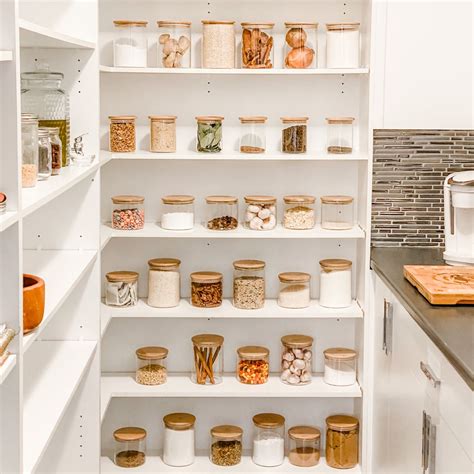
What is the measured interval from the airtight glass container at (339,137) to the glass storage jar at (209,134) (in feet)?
1.29

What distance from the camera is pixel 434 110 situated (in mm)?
3402

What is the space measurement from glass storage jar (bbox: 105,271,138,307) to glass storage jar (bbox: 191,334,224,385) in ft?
0.95

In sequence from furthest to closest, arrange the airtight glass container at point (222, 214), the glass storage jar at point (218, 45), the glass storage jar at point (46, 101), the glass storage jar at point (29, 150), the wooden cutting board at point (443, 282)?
the airtight glass container at point (222, 214) < the glass storage jar at point (218, 45) < the glass storage jar at point (46, 101) < the wooden cutting board at point (443, 282) < the glass storage jar at point (29, 150)

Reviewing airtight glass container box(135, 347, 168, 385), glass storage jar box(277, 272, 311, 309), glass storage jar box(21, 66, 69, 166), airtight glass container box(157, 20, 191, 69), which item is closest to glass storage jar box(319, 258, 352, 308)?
glass storage jar box(277, 272, 311, 309)

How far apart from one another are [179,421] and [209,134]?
1.06 metres

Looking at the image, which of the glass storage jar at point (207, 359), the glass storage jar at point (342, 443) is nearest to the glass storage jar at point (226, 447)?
the glass storage jar at point (207, 359)

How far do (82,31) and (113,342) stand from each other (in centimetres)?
130

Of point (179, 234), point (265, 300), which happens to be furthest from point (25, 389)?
point (265, 300)

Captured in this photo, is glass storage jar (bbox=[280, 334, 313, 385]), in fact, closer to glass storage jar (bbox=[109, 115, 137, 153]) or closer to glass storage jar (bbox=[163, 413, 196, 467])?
glass storage jar (bbox=[163, 413, 196, 467])

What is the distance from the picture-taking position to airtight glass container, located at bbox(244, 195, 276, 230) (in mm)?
3469

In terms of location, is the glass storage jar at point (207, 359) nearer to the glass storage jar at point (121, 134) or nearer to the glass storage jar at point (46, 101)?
the glass storage jar at point (121, 134)

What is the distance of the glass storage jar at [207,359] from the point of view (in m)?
3.53

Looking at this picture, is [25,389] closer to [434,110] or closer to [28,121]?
[28,121]

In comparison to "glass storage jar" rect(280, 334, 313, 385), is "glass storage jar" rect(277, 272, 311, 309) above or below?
above
